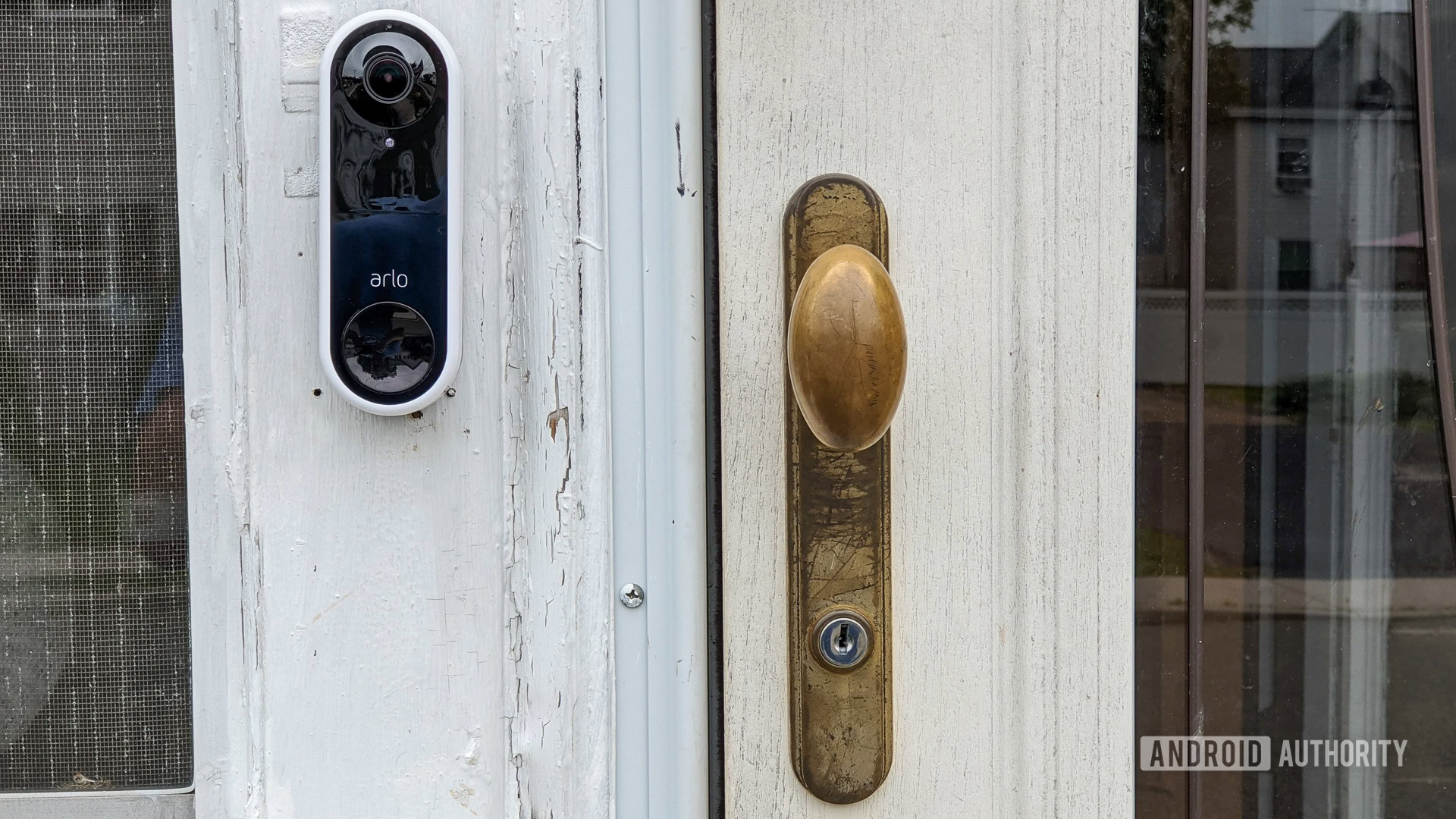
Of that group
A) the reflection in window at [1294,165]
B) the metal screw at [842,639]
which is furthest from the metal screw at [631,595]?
the reflection in window at [1294,165]

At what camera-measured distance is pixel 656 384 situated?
544 millimetres

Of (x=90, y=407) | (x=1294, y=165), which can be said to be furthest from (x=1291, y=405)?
(x=90, y=407)

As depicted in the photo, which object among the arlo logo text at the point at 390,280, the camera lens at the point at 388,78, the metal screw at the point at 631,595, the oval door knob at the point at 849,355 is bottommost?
the metal screw at the point at 631,595

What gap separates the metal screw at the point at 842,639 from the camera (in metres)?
0.55

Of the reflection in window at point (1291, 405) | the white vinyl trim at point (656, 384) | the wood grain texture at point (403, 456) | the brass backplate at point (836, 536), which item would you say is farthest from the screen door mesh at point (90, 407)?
the reflection in window at point (1291, 405)

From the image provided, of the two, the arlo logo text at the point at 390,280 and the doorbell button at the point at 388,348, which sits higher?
the arlo logo text at the point at 390,280

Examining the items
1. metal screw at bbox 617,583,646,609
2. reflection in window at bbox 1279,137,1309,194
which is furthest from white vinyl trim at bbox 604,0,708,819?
reflection in window at bbox 1279,137,1309,194

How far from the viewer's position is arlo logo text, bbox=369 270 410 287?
1.57 ft

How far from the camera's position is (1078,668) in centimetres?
57

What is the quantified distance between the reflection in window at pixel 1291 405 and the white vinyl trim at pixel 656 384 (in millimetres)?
293

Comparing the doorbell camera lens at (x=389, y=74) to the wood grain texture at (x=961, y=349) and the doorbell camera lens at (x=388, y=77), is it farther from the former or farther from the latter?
the wood grain texture at (x=961, y=349)

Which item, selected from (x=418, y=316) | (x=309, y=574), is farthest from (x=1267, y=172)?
(x=309, y=574)

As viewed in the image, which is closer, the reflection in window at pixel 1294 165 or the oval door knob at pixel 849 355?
the oval door knob at pixel 849 355

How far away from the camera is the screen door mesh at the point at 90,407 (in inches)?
20.9
